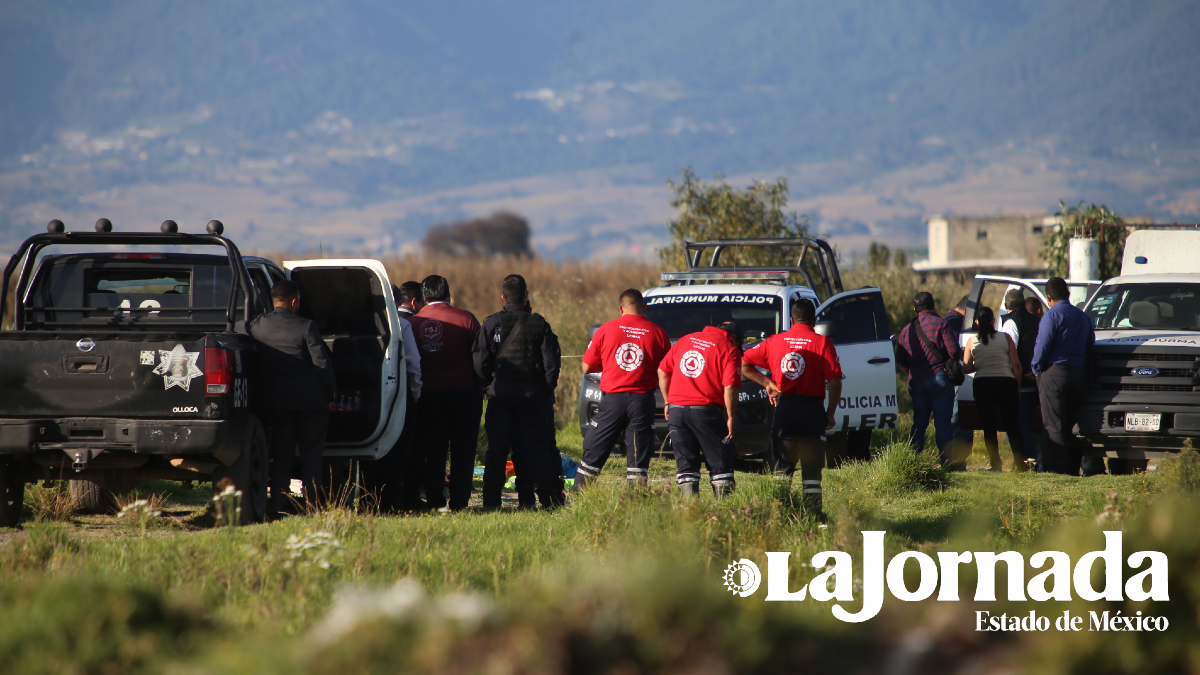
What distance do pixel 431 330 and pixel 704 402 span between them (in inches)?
94.3

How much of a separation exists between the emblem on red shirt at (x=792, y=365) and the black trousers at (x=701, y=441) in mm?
669

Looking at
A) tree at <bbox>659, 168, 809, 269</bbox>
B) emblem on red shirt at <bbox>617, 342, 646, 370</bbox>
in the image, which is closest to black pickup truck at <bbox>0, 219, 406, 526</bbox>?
emblem on red shirt at <bbox>617, 342, 646, 370</bbox>

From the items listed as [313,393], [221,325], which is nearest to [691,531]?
[313,393]

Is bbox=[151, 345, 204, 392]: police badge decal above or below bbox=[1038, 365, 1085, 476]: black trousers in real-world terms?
above

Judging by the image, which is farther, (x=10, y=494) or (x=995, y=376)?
(x=995, y=376)

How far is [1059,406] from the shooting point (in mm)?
10359

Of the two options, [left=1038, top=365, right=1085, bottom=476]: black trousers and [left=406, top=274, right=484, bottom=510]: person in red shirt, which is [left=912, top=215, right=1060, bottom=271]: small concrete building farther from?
[left=406, top=274, right=484, bottom=510]: person in red shirt

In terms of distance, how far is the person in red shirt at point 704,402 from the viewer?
25.0 ft

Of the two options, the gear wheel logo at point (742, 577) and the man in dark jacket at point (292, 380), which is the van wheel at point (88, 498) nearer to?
the man in dark jacket at point (292, 380)

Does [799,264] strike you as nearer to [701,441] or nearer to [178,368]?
[701,441]

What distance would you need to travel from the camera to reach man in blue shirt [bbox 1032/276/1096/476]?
33.6ft

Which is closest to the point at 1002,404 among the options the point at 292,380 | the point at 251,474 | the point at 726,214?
the point at 292,380

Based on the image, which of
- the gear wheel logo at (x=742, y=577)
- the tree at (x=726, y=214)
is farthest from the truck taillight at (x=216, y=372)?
Result: the tree at (x=726, y=214)

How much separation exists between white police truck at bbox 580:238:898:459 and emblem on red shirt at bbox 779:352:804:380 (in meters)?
2.43
